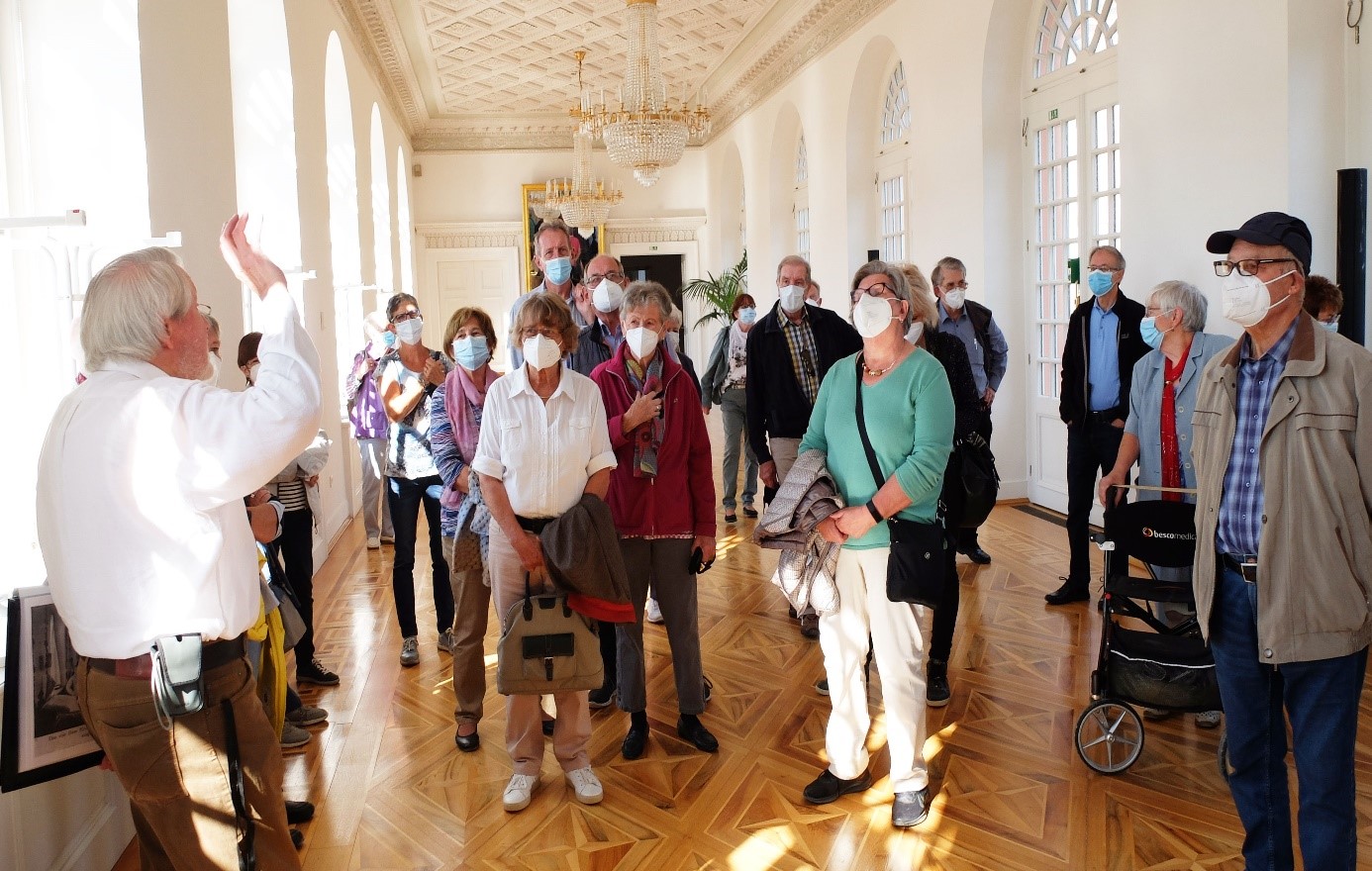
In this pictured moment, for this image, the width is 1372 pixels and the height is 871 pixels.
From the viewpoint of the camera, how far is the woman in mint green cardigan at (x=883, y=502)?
3.01 m

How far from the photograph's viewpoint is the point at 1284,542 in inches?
90.6

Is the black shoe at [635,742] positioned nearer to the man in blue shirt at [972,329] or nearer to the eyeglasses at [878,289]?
the eyeglasses at [878,289]

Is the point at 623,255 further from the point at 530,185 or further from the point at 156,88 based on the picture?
the point at 156,88

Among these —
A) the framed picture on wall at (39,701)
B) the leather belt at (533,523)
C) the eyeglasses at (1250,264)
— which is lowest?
the framed picture on wall at (39,701)

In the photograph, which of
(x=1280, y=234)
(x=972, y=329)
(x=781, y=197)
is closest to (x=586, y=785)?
(x=1280, y=234)

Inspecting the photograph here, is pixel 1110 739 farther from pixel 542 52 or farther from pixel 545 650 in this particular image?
pixel 542 52

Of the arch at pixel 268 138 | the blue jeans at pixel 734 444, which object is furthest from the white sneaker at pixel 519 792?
the arch at pixel 268 138

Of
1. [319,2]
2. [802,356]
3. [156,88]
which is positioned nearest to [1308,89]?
[802,356]

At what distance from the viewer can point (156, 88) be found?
408 centimetres

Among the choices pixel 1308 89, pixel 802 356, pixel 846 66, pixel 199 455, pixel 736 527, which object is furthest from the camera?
pixel 846 66

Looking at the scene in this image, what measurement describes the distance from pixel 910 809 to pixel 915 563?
79 cm

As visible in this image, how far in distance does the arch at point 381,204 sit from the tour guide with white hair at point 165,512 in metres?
10.2

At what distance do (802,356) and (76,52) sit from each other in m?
3.11

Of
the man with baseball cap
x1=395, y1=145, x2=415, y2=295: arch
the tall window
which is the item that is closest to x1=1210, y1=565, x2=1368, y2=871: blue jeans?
the man with baseball cap
